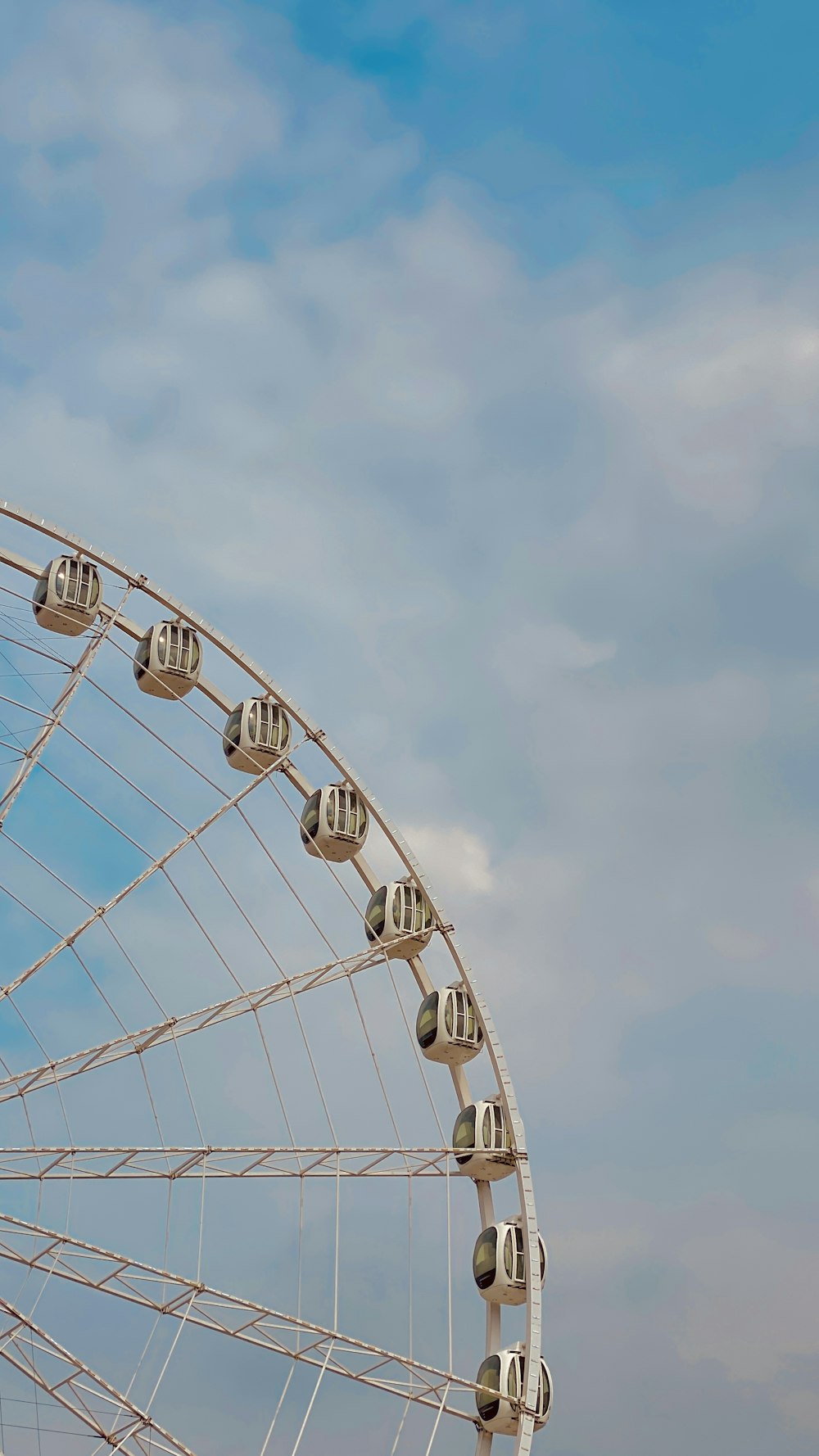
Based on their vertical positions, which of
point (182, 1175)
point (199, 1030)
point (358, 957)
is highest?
point (358, 957)

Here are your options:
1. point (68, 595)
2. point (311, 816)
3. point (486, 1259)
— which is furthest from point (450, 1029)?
point (68, 595)

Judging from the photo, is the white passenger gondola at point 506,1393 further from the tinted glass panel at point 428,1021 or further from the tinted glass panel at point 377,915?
the tinted glass panel at point 377,915

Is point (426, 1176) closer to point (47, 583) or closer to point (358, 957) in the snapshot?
point (358, 957)

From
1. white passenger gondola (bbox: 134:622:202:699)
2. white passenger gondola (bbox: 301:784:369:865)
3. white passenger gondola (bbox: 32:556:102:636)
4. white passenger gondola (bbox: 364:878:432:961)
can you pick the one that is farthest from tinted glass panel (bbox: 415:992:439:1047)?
white passenger gondola (bbox: 32:556:102:636)

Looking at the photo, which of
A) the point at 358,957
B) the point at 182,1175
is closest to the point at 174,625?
the point at 358,957

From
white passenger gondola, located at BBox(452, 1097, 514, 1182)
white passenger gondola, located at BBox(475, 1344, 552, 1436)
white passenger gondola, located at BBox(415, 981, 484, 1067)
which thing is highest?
white passenger gondola, located at BBox(415, 981, 484, 1067)

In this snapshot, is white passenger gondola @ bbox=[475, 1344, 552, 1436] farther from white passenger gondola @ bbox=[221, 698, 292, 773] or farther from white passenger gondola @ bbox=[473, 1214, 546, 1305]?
white passenger gondola @ bbox=[221, 698, 292, 773]

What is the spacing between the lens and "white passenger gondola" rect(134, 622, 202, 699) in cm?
3497

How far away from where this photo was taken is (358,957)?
3431 centimetres

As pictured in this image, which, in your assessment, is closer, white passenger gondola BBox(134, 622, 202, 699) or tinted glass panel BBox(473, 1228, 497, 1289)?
tinted glass panel BBox(473, 1228, 497, 1289)

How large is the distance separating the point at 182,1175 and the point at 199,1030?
8.64 feet

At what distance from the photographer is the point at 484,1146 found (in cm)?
3278

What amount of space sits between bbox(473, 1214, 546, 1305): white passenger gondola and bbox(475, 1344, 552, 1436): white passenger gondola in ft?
3.22

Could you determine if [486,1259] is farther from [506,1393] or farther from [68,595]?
[68,595]
